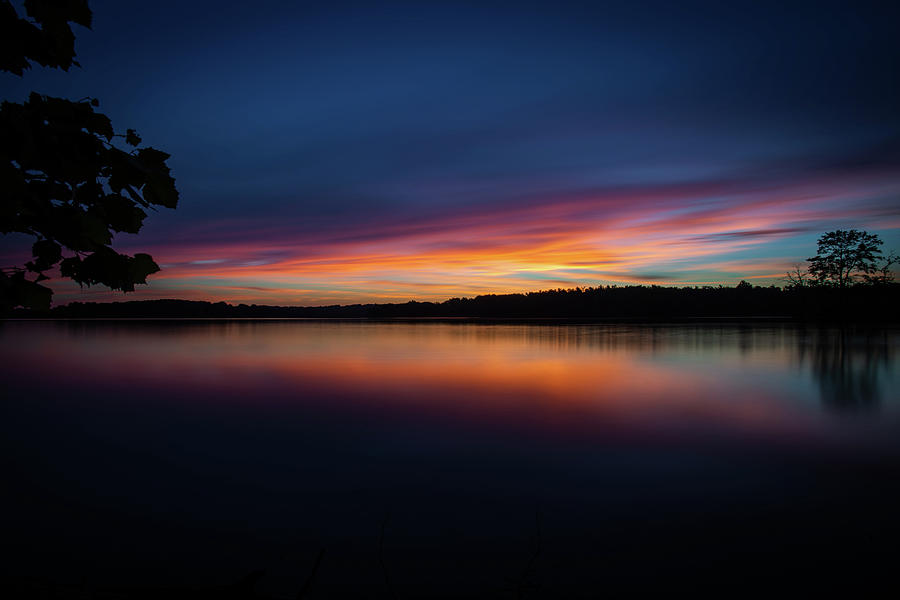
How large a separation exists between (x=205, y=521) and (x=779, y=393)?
56.4 ft

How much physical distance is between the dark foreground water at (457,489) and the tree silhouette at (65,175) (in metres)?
1.57

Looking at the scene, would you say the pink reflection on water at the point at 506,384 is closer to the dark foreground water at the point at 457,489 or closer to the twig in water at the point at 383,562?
the dark foreground water at the point at 457,489

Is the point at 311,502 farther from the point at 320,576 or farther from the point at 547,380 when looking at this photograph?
the point at 547,380

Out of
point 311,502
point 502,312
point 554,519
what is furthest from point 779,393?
point 502,312

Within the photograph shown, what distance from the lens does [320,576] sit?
486cm

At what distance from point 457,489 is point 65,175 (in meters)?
6.61

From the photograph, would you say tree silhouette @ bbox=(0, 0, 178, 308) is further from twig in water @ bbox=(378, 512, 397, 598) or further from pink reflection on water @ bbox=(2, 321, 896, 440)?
pink reflection on water @ bbox=(2, 321, 896, 440)

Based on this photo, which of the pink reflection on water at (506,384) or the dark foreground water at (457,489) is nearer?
the dark foreground water at (457,489)

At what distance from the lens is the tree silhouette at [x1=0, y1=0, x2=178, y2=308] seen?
1648 millimetres

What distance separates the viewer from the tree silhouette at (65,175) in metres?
1.65

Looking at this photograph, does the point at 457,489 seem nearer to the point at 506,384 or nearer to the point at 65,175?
the point at 65,175

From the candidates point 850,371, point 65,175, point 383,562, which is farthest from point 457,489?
point 850,371

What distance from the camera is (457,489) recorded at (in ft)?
23.9

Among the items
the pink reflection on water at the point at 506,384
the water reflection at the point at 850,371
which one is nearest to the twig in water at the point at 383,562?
the pink reflection on water at the point at 506,384
